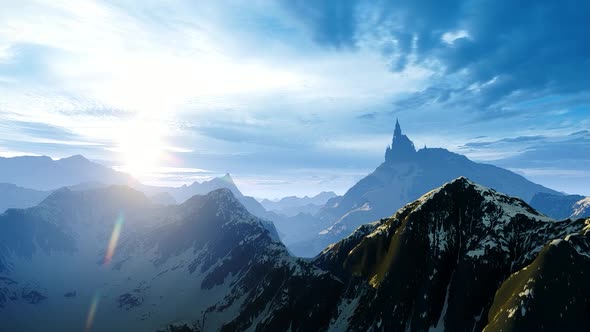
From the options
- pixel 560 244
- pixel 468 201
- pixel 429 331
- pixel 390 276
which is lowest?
pixel 429 331

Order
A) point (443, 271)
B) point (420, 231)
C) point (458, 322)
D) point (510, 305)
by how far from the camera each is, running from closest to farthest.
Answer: point (510, 305), point (458, 322), point (443, 271), point (420, 231)

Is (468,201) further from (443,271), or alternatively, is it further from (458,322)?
(458,322)

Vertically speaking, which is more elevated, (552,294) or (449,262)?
(552,294)

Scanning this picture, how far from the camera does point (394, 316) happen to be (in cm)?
16825

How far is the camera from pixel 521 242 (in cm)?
16062

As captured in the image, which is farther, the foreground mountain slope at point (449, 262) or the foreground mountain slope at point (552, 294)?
the foreground mountain slope at point (449, 262)

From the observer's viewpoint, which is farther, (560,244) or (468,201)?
(468,201)

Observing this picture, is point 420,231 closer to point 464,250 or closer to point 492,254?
point 464,250

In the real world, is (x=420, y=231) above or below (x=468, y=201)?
below

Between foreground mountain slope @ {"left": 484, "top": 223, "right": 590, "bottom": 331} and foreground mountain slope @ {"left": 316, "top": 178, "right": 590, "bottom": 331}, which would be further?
foreground mountain slope @ {"left": 316, "top": 178, "right": 590, "bottom": 331}

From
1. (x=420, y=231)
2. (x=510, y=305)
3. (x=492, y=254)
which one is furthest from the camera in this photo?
(x=420, y=231)

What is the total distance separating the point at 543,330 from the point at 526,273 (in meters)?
22.6

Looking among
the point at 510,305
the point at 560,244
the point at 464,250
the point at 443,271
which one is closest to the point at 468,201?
the point at 464,250

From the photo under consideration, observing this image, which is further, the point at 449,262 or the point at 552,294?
the point at 449,262
